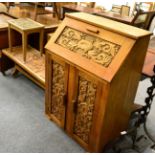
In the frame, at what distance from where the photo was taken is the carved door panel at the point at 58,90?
172 centimetres

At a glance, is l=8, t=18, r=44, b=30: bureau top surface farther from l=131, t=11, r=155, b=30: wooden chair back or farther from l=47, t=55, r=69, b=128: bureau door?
l=131, t=11, r=155, b=30: wooden chair back

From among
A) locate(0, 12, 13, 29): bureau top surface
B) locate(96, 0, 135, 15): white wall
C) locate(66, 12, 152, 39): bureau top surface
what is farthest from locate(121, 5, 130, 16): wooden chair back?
locate(66, 12, 152, 39): bureau top surface

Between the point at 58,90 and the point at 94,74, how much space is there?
0.55 metres

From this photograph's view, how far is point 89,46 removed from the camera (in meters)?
1.51

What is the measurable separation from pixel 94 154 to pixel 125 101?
0.50 metres

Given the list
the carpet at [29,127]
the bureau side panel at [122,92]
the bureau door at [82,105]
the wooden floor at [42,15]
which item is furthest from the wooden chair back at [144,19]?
the bureau door at [82,105]

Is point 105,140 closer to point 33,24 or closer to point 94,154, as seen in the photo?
point 94,154

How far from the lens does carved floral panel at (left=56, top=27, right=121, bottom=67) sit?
139 cm

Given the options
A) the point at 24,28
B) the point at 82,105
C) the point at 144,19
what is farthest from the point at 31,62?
the point at 144,19

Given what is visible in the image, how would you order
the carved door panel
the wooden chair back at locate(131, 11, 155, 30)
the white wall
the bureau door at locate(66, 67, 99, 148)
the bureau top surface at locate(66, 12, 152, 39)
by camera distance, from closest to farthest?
the bureau top surface at locate(66, 12, 152, 39) < the bureau door at locate(66, 67, 99, 148) < the carved door panel < the wooden chair back at locate(131, 11, 155, 30) < the white wall

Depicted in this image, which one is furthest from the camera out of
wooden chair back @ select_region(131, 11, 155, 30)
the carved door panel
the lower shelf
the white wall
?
the white wall

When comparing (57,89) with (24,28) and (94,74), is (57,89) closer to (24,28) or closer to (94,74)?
(94,74)

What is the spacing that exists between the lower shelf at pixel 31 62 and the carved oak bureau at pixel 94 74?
18.2 inches

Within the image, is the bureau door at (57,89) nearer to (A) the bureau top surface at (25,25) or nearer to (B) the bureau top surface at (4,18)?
(A) the bureau top surface at (25,25)
